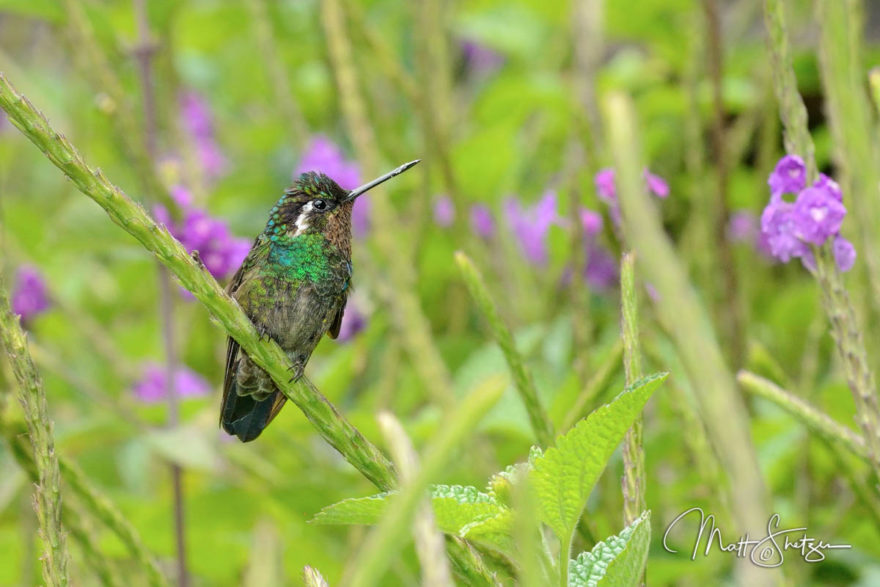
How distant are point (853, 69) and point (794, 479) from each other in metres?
1.23

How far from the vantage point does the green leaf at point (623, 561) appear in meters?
0.75

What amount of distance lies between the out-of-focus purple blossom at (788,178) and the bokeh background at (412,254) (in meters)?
0.20

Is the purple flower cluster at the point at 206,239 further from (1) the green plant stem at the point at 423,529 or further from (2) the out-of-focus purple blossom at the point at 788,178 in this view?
(1) the green plant stem at the point at 423,529

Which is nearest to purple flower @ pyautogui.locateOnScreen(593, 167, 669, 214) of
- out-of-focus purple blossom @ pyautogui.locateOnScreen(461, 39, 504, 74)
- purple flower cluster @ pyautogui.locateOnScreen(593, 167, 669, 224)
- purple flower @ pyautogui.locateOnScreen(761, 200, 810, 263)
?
purple flower cluster @ pyautogui.locateOnScreen(593, 167, 669, 224)

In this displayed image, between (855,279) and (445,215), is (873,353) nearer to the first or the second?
(855,279)

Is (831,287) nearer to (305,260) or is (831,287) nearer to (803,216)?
(803,216)

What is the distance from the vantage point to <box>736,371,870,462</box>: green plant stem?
92 cm

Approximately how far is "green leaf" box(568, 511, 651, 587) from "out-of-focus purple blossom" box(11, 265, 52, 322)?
1.66 m

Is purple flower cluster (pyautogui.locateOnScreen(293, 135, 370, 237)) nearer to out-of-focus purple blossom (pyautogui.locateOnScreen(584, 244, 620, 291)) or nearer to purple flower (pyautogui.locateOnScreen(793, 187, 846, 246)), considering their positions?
out-of-focus purple blossom (pyautogui.locateOnScreen(584, 244, 620, 291))

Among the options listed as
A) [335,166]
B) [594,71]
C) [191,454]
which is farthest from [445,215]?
[191,454]

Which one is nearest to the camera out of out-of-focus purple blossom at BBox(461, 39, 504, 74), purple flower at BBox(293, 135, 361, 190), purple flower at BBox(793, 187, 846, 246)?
purple flower at BBox(793, 187, 846, 246)

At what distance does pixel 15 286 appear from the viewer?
7.79ft

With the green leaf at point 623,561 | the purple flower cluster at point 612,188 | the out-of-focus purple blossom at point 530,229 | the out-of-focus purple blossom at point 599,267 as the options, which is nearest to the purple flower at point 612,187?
the purple flower cluster at point 612,188

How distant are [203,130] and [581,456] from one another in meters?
3.13
